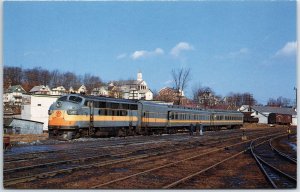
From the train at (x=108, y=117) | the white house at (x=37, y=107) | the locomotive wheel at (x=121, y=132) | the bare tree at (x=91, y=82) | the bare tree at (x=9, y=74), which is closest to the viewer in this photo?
the bare tree at (x=9, y=74)

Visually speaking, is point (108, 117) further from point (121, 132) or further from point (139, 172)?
point (139, 172)

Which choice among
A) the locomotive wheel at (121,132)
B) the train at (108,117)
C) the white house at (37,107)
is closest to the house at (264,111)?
the train at (108,117)

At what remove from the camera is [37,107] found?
142 feet

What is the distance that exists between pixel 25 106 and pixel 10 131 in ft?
26.5

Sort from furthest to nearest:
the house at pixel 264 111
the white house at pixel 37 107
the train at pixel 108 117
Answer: the house at pixel 264 111 → the white house at pixel 37 107 → the train at pixel 108 117

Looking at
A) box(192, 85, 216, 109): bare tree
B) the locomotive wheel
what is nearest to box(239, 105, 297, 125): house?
box(192, 85, 216, 109): bare tree

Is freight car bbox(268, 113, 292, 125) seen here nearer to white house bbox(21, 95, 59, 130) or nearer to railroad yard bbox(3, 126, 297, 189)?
white house bbox(21, 95, 59, 130)

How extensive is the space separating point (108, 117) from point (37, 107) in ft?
54.1

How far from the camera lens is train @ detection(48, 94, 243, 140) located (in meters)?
26.0

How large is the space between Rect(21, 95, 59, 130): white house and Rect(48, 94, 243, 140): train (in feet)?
40.5

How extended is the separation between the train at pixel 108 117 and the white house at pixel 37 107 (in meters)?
12.3

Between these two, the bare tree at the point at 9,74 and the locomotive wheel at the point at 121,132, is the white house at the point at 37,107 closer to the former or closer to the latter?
the locomotive wheel at the point at 121,132

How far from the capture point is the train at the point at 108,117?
26.0 meters

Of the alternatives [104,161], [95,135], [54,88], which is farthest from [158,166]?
[54,88]
